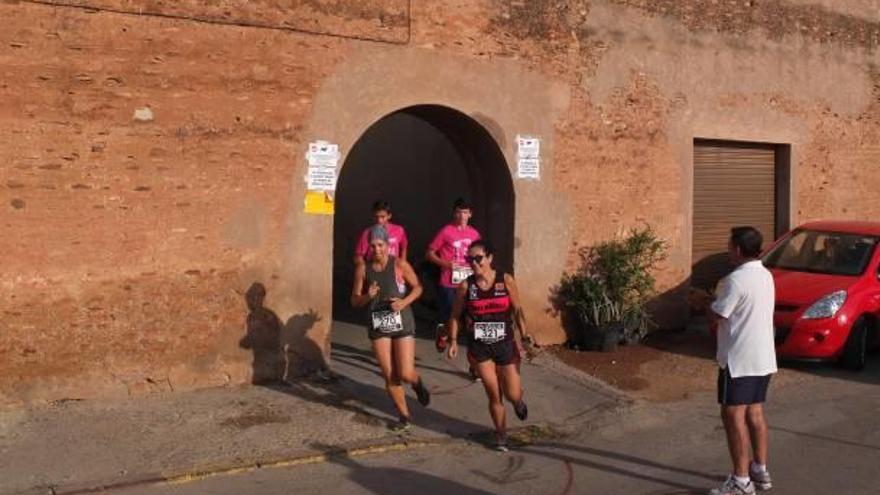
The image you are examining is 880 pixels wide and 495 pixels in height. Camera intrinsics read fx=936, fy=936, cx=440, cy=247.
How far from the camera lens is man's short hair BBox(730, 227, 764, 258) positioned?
5848mm

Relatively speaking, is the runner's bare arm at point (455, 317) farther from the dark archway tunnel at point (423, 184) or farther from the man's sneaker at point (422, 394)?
the dark archway tunnel at point (423, 184)

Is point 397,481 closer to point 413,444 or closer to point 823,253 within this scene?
point 413,444

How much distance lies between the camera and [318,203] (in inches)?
356

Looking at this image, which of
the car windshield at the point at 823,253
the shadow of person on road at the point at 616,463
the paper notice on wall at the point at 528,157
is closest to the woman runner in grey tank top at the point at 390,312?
the shadow of person on road at the point at 616,463

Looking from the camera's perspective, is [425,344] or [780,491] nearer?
[780,491]

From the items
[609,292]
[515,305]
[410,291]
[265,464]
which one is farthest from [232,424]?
[609,292]

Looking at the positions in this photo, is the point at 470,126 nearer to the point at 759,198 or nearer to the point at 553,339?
the point at 553,339

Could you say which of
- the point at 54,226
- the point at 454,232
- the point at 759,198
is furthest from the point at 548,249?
the point at 54,226

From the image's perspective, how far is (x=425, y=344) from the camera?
35.3 ft

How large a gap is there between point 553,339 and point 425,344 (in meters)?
1.48

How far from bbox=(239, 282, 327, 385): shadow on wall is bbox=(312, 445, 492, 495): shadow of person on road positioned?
6.92 ft

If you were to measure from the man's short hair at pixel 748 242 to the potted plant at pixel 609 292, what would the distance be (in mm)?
4647

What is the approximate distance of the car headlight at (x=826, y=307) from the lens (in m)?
9.82

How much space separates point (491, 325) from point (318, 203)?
9.12 ft
